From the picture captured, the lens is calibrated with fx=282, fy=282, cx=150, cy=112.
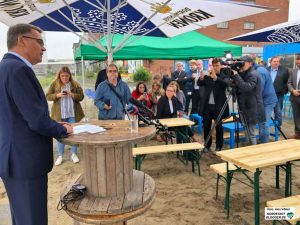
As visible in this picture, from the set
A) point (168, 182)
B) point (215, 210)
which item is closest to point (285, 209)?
point (215, 210)

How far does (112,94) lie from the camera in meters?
4.20

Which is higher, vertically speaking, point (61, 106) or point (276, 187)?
point (61, 106)

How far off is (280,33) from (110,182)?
7256mm

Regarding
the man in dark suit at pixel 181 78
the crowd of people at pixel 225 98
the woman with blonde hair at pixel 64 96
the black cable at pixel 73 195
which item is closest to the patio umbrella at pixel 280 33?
the crowd of people at pixel 225 98

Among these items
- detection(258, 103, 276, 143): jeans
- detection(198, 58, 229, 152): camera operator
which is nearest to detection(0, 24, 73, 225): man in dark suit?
detection(198, 58, 229, 152): camera operator

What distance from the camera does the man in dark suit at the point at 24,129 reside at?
71.1 inches

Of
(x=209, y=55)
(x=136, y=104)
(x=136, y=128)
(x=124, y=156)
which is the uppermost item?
(x=209, y=55)

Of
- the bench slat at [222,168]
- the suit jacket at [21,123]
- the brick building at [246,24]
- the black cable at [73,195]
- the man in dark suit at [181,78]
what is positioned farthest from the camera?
the brick building at [246,24]

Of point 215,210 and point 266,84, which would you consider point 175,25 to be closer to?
point 266,84

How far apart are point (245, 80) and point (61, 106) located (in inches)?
124

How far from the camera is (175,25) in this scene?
593 centimetres

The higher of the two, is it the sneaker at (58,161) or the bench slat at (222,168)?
the bench slat at (222,168)

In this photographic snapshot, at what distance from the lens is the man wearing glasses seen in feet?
13.6

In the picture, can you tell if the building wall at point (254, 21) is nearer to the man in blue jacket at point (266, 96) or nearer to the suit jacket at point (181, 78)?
the suit jacket at point (181, 78)
